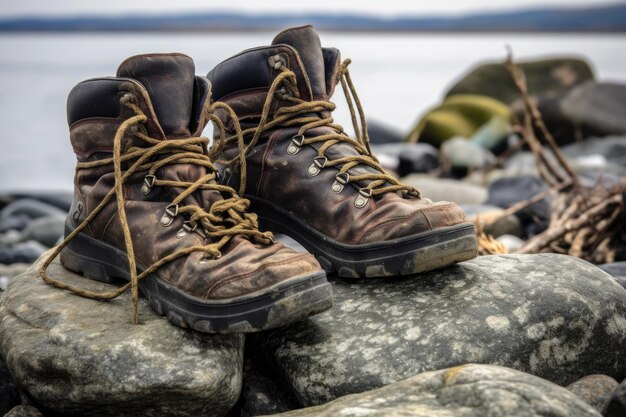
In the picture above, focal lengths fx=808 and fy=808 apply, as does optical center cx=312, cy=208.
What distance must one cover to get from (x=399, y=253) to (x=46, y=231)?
4.02 metres

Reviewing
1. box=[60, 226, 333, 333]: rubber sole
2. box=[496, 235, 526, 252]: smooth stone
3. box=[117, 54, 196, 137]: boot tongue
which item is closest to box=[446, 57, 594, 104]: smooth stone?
box=[496, 235, 526, 252]: smooth stone

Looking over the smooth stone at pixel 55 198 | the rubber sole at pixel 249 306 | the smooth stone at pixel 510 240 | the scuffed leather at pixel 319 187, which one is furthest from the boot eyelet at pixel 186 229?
the smooth stone at pixel 55 198

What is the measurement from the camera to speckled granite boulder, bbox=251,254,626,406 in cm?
237

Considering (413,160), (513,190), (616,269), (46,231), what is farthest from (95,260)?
(413,160)

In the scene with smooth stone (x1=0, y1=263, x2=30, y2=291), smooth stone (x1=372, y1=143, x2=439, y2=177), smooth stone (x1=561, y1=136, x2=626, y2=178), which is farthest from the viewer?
smooth stone (x1=561, y1=136, x2=626, y2=178)

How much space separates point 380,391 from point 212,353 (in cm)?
51

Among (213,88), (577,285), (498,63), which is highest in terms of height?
(213,88)

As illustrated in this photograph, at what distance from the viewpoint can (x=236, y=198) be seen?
100 inches

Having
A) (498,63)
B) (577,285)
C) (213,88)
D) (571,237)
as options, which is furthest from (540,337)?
(498,63)

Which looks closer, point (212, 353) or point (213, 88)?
point (212, 353)

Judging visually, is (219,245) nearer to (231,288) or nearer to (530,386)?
(231,288)

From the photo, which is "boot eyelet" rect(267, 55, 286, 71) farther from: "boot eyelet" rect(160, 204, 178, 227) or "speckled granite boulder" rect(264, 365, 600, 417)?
"speckled granite boulder" rect(264, 365, 600, 417)

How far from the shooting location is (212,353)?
2.29 metres

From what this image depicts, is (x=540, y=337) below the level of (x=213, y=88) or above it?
below
